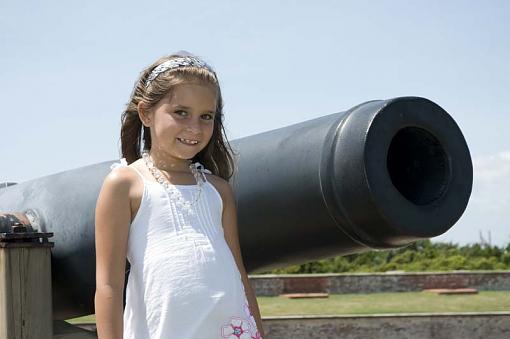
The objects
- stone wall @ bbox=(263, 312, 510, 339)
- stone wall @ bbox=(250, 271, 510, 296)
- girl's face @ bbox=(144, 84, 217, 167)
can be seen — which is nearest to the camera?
girl's face @ bbox=(144, 84, 217, 167)

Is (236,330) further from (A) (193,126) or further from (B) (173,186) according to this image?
(A) (193,126)

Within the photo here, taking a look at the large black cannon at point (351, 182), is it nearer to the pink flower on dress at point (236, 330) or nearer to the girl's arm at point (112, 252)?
the pink flower on dress at point (236, 330)

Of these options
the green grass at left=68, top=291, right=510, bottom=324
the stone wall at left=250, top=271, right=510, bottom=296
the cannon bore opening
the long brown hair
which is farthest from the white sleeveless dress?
the stone wall at left=250, top=271, right=510, bottom=296

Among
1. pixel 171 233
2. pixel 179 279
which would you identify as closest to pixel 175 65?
pixel 171 233

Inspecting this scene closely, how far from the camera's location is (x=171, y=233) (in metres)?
1.96

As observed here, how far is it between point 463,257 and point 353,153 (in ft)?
58.0

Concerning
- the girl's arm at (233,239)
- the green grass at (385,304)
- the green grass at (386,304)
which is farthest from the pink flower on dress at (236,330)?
the green grass at (386,304)

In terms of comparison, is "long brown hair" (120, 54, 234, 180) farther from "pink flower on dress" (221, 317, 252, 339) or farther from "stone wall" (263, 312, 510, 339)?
"stone wall" (263, 312, 510, 339)

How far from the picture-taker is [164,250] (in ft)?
6.39

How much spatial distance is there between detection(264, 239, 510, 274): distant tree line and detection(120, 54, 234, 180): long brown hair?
15.6 meters

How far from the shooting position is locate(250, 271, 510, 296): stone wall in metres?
14.7

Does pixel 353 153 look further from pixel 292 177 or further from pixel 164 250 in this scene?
pixel 164 250

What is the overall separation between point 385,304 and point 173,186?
467 inches

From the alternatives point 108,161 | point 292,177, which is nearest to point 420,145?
point 292,177
